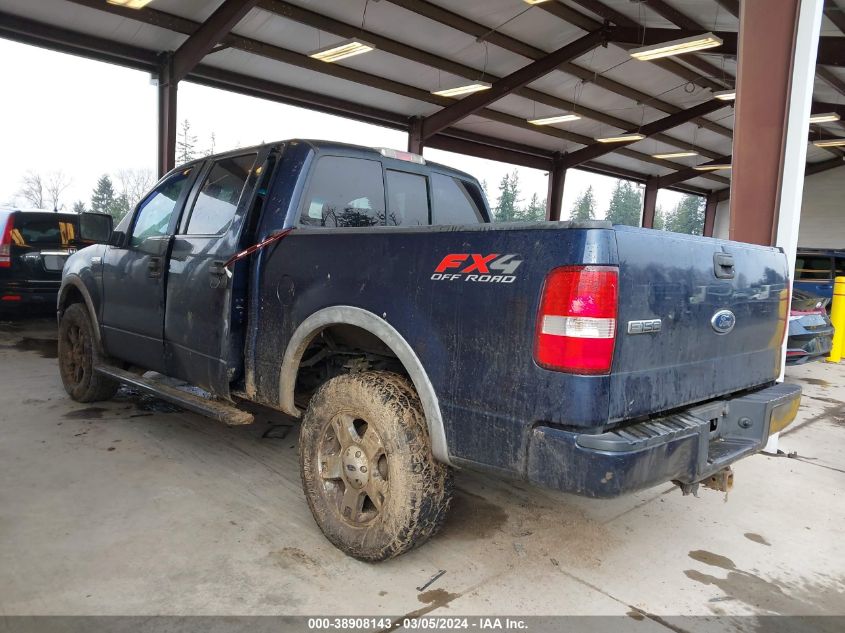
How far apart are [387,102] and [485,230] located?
583 inches

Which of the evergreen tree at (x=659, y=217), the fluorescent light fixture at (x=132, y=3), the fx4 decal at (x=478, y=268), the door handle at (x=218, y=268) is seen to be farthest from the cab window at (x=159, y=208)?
the evergreen tree at (x=659, y=217)

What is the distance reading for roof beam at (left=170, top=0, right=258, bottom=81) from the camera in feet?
33.7

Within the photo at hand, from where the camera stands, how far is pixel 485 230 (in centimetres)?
223

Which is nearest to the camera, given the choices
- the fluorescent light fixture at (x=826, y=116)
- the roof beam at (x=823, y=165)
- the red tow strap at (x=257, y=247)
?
the red tow strap at (x=257, y=247)

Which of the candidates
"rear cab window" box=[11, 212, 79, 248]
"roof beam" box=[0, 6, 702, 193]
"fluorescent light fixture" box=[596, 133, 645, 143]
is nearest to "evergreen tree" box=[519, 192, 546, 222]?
"roof beam" box=[0, 6, 702, 193]

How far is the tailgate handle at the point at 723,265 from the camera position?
2469 mm

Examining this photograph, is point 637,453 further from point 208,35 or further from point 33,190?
point 33,190

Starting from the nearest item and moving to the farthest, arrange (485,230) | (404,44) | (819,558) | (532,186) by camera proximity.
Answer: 1. (485,230)
2. (819,558)
3. (404,44)
4. (532,186)

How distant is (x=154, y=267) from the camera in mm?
3852

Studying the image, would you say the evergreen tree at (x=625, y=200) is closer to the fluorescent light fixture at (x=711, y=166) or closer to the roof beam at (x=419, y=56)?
the fluorescent light fixture at (x=711, y=166)

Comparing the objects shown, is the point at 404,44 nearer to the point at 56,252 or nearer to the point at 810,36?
the point at 56,252

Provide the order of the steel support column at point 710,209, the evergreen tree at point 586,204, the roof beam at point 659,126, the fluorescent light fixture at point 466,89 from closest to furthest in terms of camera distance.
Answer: the fluorescent light fixture at point 466,89 → the roof beam at point 659,126 → the evergreen tree at point 586,204 → the steel support column at point 710,209

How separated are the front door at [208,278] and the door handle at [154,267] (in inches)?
5.4

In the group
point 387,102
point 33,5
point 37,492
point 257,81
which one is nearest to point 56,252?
point 33,5
